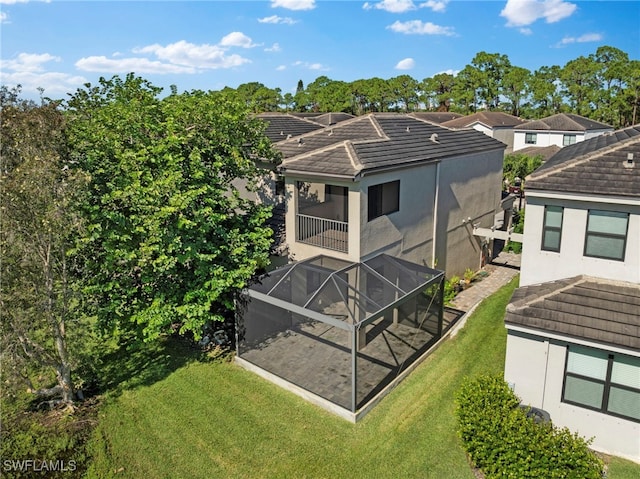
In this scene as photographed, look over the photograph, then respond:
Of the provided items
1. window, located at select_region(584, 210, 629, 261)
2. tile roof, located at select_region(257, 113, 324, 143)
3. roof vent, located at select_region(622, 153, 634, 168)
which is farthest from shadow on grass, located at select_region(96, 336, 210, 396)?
roof vent, located at select_region(622, 153, 634, 168)

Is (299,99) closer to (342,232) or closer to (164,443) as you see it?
(342,232)

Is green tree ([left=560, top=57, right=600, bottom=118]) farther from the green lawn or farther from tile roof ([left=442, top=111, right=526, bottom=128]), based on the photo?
the green lawn

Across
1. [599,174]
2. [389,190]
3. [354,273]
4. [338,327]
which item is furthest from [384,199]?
[599,174]

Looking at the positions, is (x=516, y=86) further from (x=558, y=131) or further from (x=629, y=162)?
(x=629, y=162)

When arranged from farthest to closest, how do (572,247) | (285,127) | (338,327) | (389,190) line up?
1. (285,127)
2. (389,190)
3. (338,327)
4. (572,247)

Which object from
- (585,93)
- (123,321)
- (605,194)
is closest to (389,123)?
(605,194)

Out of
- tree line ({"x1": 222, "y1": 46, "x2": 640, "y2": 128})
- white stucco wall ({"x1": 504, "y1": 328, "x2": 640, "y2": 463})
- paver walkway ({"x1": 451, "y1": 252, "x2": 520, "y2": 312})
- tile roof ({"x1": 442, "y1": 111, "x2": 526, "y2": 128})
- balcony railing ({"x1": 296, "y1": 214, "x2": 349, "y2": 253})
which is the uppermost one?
tree line ({"x1": 222, "y1": 46, "x2": 640, "y2": 128})
